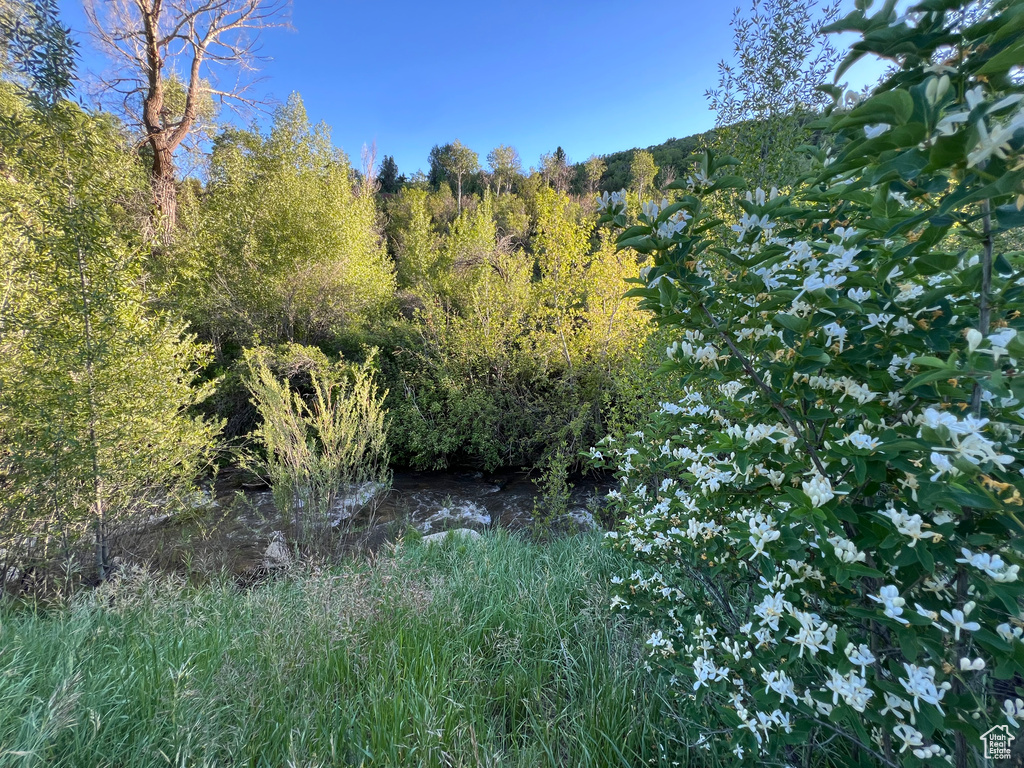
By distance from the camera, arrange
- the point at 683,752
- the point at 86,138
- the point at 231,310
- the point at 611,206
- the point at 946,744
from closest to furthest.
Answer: the point at 946,744 → the point at 611,206 → the point at 683,752 → the point at 86,138 → the point at 231,310

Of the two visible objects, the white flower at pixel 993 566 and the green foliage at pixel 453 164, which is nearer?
the white flower at pixel 993 566

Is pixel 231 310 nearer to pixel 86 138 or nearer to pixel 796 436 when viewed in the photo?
pixel 86 138

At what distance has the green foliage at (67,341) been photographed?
2.70m

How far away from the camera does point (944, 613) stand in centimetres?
73

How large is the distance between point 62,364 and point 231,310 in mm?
6496

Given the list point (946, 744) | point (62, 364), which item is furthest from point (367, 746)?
point (62, 364)

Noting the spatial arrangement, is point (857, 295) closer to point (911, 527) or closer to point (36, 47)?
point (911, 527)

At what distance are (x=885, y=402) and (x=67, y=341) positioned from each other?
459 centimetres

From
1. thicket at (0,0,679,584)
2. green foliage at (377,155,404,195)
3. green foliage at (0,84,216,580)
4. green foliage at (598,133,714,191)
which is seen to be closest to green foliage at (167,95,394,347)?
thicket at (0,0,679,584)

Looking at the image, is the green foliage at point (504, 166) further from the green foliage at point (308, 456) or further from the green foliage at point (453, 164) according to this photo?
the green foliage at point (308, 456)

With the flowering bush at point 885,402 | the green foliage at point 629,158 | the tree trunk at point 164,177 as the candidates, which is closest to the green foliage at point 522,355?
the flowering bush at point 885,402

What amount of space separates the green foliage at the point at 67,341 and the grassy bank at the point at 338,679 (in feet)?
2.45

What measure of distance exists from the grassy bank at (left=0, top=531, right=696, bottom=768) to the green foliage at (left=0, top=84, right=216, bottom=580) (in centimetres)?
75

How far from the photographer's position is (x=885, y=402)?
974 millimetres
